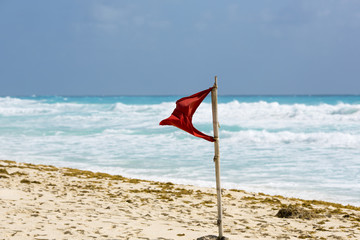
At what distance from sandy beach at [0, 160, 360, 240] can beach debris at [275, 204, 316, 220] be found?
0.02m

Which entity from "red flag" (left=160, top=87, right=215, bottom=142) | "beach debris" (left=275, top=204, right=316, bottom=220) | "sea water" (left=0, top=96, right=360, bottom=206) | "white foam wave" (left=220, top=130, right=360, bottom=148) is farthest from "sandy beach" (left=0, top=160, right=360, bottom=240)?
"white foam wave" (left=220, top=130, right=360, bottom=148)

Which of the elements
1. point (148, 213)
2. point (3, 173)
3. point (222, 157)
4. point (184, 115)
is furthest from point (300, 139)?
point (184, 115)

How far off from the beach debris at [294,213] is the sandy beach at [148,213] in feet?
0.06

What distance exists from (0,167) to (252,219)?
792 cm

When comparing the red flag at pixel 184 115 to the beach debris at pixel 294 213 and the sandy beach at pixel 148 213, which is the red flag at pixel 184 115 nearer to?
the sandy beach at pixel 148 213

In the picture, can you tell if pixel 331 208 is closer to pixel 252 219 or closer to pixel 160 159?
pixel 252 219

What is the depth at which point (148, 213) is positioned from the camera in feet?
23.2

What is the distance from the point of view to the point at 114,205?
25.0ft

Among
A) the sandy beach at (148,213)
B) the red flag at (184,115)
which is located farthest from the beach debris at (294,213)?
the red flag at (184,115)

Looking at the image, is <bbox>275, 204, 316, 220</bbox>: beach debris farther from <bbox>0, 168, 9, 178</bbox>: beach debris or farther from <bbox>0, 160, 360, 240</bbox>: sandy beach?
<bbox>0, 168, 9, 178</bbox>: beach debris

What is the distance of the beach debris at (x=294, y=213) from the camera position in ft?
23.4

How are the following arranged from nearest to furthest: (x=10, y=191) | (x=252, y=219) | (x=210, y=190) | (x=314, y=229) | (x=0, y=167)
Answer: (x=314, y=229)
(x=252, y=219)
(x=10, y=191)
(x=210, y=190)
(x=0, y=167)

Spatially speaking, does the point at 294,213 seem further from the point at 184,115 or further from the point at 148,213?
the point at 184,115

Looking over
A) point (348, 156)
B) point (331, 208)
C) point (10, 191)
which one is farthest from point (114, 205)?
point (348, 156)
